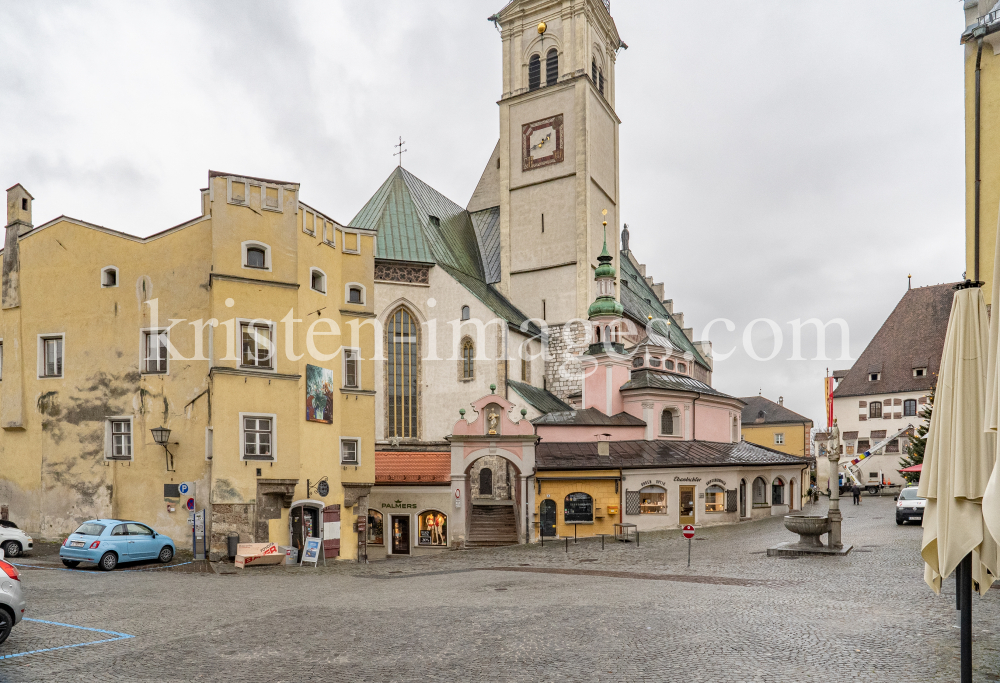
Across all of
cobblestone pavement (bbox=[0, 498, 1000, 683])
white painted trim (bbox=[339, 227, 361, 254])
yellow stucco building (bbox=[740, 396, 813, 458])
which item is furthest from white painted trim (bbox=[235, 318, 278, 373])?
yellow stucco building (bbox=[740, 396, 813, 458])

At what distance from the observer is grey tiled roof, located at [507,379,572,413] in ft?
132

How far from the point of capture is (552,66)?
4947 cm

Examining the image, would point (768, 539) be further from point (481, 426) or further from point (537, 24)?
point (537, 24)

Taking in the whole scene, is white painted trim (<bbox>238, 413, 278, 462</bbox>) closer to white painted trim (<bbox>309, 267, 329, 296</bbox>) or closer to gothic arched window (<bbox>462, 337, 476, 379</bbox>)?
white painted trim (<bbox>309, 267, 329, 296</bbox>)

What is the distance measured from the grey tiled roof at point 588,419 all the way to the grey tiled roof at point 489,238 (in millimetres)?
11035

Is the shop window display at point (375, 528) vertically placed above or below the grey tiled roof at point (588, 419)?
below

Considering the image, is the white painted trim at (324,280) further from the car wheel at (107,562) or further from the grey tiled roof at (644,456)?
the grey tiled roof at (644,456)

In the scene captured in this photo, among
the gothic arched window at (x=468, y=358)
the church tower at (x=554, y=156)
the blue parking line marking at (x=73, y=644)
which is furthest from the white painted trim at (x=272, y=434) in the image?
the church tower at (x=554, y=156)

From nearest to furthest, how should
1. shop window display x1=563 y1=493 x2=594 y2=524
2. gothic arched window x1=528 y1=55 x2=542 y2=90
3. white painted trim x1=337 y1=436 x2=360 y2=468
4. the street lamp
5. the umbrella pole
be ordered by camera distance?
the umbrella pole
the street lamp
white painted trim x1=337 y1=436 x2=360 y2=468
shop window display x1=563 y1=493 x2=594 y2=524
gothic arched window x1=528 y1=55 x2=542 y2=90

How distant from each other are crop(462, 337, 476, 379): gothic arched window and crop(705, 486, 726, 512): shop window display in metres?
12.7

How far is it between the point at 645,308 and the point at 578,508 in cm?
2635

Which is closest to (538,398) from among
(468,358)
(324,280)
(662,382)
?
(468,358)

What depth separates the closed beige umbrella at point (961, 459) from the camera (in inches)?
349

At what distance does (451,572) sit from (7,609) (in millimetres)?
11924
